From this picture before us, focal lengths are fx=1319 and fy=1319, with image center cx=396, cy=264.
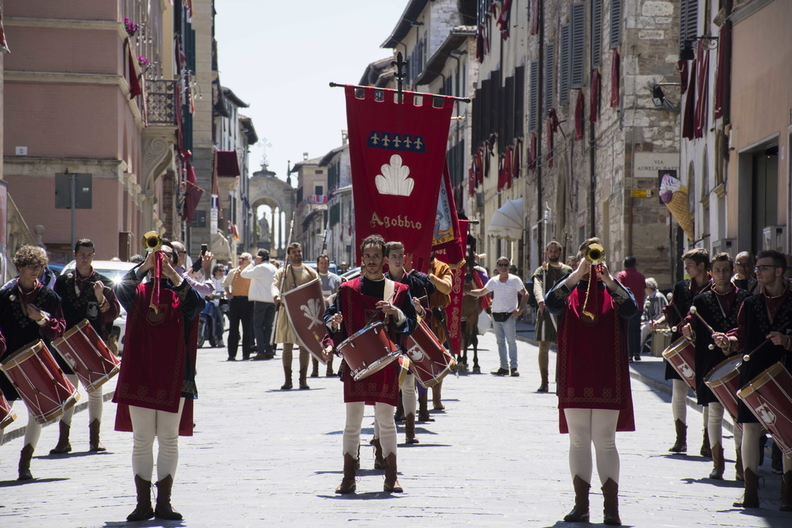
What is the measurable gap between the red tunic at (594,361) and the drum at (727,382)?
1341 mm

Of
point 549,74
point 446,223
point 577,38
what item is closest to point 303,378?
point 446,223

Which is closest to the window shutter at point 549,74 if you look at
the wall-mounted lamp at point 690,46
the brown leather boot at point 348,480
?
the wall-mounted lamp at point 690,46

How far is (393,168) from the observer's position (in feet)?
41.6

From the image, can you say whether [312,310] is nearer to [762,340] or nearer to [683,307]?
[683,307]

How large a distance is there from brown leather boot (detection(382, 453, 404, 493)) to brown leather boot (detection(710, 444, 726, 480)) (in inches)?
90.6

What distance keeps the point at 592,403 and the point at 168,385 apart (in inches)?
A: 92.4

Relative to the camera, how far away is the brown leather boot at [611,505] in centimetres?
715

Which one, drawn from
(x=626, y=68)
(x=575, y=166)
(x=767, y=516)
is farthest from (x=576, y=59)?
(x=767, y=516)

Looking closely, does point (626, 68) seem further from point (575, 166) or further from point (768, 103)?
point (768, 103)

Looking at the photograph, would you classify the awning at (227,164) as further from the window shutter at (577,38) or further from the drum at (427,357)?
the drum at (427,357)

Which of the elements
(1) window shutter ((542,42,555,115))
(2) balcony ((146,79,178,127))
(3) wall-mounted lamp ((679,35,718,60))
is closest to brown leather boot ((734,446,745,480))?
(3) wall-mounted lamp ((679,35,718,60))

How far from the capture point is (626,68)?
2523cm

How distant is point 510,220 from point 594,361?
32.6 meters

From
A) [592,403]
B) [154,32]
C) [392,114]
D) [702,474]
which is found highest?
[154,32]
